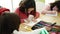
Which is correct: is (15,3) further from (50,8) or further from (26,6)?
(50,8)

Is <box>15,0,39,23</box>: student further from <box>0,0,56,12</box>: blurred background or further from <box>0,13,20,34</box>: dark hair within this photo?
<box>0,13,20,34</box>: dark hair

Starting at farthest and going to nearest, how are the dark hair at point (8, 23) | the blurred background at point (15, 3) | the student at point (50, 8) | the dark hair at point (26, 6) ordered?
the blurred background at point (15, 3), the student at point (50, 8), the dark hair at point (26, 6), the dark hair at point (8, 23)

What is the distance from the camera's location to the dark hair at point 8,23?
1044 mm

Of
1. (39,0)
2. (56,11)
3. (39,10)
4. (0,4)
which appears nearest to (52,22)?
(56,11)

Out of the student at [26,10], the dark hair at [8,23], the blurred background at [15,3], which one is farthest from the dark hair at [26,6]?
the dark hair at [8,23]

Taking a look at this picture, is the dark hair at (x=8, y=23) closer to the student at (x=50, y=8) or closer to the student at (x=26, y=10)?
the student at (x=26, y=10)

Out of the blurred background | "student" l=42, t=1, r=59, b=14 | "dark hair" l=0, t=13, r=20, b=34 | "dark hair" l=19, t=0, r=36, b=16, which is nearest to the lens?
"dark hair" l=0, t=13, r=20, b=34

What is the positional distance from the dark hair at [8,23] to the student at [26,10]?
0.65m

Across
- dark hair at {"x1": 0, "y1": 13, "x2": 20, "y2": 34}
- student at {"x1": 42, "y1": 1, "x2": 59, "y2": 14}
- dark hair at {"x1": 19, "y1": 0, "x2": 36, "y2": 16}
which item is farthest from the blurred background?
dark hair at {"x1": 0, "y1": 13, "x2": 20, "y2": 34}

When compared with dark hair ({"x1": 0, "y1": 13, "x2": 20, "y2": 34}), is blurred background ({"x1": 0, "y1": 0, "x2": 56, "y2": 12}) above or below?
above

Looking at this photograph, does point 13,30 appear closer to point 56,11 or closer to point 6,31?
point 6,31

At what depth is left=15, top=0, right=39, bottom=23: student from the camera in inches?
68.4

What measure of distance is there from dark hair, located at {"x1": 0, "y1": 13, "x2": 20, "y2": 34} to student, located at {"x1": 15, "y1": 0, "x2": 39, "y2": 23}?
649 mm

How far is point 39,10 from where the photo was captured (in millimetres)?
1948
